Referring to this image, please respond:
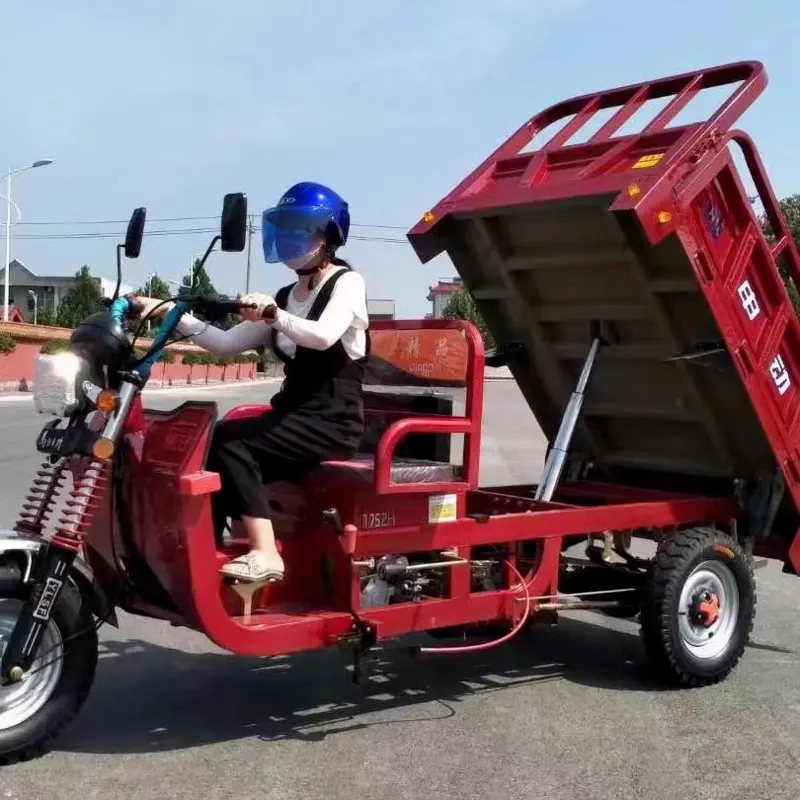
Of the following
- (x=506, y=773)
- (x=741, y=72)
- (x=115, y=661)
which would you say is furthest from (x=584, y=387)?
(x=115, y=661)

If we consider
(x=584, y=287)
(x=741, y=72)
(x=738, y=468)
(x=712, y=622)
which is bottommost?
(x=712, y=622)

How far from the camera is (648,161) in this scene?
17.3 feet

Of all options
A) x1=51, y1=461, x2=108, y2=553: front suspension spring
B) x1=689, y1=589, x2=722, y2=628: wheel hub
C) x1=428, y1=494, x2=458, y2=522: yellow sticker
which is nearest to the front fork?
x1=51, y1=461, x2=108, y2=553: front suspension spring

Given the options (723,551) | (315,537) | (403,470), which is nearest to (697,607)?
(723,551)

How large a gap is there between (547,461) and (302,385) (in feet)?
6.57

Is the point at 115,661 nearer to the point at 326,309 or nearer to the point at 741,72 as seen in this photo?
the point at 326,309

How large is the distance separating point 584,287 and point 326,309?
1975mm

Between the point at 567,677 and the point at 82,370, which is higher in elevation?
the point at 82,370

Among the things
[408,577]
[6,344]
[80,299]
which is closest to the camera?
[408,577]

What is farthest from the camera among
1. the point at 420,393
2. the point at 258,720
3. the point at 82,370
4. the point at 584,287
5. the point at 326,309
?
the point at 584,287

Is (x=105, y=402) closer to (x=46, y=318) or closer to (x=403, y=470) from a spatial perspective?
(x=403, y=470)

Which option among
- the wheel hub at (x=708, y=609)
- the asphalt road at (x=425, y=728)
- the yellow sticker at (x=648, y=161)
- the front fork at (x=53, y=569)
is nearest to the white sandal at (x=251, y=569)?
the front fork at (x=53, y=569)

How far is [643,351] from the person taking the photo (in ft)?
19.5

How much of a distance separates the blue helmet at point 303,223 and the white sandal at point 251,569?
1270 mm
